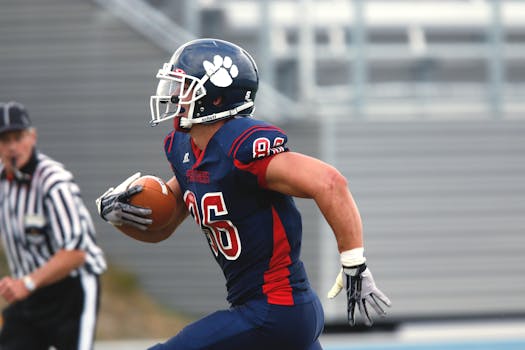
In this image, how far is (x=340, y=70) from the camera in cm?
1080

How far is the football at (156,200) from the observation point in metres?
4.09

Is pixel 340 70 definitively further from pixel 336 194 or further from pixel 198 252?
pixel 336 194

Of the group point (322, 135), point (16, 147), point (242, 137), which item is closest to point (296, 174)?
point (242, 137)

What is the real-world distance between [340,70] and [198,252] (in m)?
2.28

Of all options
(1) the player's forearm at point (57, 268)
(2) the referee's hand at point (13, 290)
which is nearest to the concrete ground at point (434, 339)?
(1) the player's forearm at point (57, 268)

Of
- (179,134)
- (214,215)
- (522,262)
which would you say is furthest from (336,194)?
(522,262)

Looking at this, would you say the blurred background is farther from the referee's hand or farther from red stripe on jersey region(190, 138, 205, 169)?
red stripe on jersey region(190, 138, 205, 169)

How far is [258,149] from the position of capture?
3654mm

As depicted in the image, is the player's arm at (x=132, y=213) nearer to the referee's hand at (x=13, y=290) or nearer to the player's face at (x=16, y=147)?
the referee's hand at (x=13, y=290)

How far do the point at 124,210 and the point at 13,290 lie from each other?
3.76ft

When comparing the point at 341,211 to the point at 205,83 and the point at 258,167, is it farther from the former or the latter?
the point at 205,83

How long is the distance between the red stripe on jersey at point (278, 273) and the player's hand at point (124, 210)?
517 mm

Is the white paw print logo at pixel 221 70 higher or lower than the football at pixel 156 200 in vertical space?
higher

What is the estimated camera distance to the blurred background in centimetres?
997
